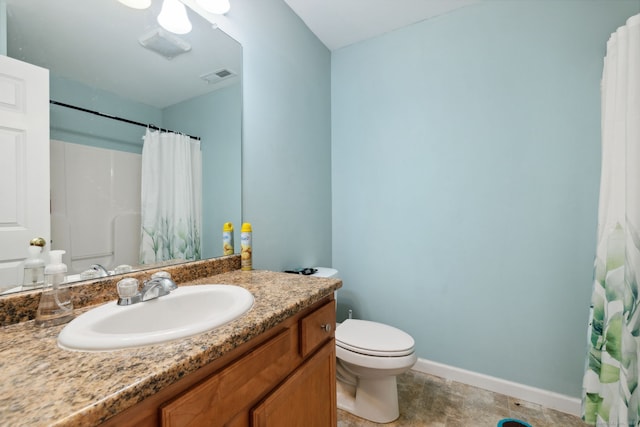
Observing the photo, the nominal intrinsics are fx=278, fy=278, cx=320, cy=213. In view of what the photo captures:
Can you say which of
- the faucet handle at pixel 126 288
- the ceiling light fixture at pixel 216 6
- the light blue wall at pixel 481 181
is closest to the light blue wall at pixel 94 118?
the faucet handle at pixel 126 288

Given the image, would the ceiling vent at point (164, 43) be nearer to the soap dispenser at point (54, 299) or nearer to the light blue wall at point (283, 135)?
the light blue wall at point (283, 135)

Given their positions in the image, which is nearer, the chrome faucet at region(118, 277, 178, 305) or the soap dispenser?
the soap dispenser

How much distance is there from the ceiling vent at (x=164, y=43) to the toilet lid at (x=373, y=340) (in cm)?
157

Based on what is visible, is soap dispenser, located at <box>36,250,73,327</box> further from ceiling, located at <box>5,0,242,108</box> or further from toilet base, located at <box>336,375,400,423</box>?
toilet base, located at <box>336,375,400,423</box>

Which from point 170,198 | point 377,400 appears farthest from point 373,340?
point 170,198

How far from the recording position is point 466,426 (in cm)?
144

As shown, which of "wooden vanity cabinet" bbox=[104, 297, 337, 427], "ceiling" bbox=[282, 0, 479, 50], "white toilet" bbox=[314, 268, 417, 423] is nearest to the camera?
"wooden vanity cabinet" bbox=[104, 297, 337, 427]

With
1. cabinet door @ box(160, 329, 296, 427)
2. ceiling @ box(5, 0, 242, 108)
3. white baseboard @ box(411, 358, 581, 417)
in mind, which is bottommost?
white baseboard @ box(411, 358, 581, 417)

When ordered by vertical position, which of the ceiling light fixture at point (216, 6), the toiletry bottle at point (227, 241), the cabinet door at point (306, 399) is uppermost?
the ceiling light fixture at point (216, 6)

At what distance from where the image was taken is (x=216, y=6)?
1280 mm

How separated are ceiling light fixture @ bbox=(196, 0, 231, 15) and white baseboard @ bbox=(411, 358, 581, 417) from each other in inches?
93.1

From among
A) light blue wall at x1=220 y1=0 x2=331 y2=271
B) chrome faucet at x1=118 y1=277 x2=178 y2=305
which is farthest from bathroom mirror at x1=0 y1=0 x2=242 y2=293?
chrome faucet at x1=118 y1=277 x2=178 y2=305

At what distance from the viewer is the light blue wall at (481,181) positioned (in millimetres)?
1520

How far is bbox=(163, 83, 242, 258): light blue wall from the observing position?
1.25 meters
